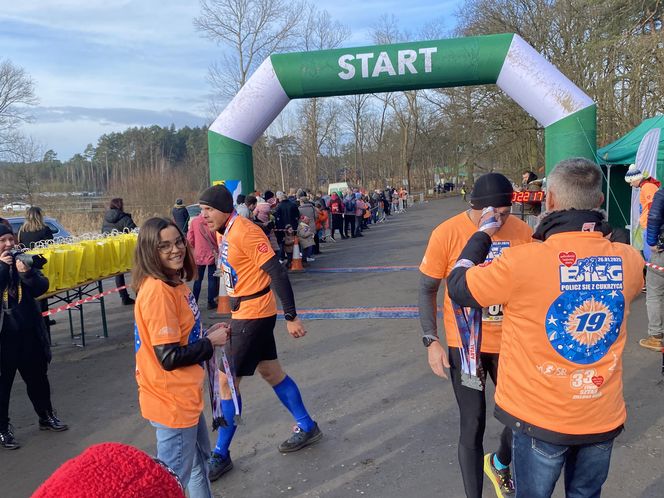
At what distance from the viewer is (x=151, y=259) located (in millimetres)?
2529

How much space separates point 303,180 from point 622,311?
46387 mm

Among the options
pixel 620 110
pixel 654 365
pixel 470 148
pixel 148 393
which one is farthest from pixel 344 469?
pixel 470 148

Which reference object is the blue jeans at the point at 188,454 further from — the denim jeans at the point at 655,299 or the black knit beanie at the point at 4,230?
the denim jeans at the point at 655,299

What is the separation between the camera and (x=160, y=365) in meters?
2.48

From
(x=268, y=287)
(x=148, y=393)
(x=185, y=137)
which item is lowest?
(x=148, y=393)

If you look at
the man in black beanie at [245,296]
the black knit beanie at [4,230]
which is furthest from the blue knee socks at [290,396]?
the black knit beanie at [4,230]

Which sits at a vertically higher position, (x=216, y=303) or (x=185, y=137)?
(x=185, y=137)

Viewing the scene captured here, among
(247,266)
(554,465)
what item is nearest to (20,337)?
(247,266)

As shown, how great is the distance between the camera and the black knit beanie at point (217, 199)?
3594mm

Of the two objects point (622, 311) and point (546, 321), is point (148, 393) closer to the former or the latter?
point (546, 321)

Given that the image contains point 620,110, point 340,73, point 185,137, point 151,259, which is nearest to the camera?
point 151,259

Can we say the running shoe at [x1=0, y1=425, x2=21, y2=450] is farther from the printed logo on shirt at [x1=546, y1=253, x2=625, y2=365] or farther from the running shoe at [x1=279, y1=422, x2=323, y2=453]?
the printed logo on shirt at [x1=546, y1=253, x2=625, y2=365]

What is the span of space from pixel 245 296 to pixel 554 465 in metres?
2.28

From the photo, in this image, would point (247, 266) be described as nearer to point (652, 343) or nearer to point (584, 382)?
point (584, 382)
